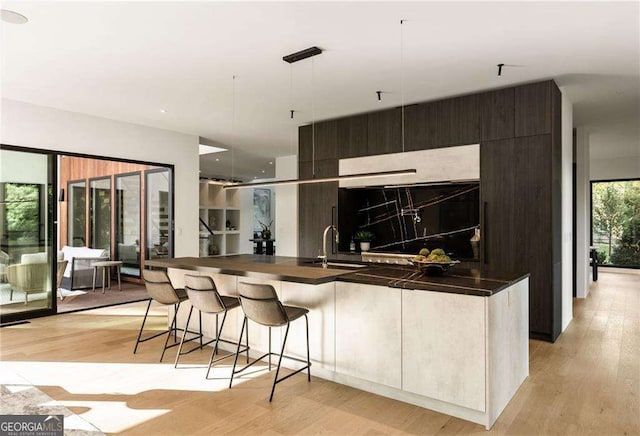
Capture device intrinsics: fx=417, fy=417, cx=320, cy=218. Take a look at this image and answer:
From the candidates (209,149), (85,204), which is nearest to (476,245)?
(209,149)

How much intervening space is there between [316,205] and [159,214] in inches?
117

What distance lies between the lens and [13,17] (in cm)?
302

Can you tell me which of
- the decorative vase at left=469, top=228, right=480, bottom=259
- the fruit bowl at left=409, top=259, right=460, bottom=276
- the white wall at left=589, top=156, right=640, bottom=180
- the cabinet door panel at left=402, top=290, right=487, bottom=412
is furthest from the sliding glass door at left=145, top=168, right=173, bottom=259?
the white wall at left=589, top=156, right=640, bottom=180

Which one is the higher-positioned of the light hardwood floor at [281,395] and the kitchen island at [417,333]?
the kitchen island at [417,333]

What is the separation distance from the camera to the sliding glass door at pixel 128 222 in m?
8.04

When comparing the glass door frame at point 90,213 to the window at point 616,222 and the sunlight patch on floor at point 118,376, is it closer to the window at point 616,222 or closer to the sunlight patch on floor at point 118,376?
the sunlight patch on floor at point 118,376

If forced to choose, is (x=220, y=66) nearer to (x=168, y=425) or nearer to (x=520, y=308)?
(x=168, y=425)

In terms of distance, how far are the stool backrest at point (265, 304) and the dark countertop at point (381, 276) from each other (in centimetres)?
23

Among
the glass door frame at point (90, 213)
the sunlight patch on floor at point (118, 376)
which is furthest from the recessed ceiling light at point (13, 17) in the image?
the glass door frame at point (90, 213)

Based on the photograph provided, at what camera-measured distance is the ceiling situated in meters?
2.99

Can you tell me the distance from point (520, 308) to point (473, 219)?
95.7 inches

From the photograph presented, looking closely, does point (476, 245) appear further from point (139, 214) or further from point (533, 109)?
point (139, 214)

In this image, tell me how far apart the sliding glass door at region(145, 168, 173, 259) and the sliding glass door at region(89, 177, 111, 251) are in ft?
3.87

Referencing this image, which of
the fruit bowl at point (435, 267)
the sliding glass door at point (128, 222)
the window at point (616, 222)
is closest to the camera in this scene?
the fruit bowl at point (435, 267)
